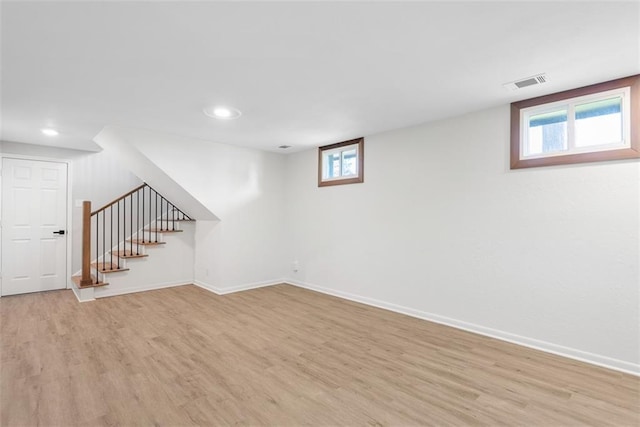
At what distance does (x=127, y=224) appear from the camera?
5945 mm

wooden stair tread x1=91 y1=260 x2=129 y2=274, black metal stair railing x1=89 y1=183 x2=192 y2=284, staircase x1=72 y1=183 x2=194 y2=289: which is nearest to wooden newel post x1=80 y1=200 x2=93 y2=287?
staircase x1=72 y1=183 x2=194 y2=289

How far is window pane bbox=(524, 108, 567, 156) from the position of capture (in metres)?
2.92

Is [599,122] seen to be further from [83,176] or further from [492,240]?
[83,176]

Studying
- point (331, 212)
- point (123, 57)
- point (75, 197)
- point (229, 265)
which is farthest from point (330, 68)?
point (75, 197)

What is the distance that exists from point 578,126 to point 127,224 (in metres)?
6.78

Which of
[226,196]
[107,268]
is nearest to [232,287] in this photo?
[226,196]

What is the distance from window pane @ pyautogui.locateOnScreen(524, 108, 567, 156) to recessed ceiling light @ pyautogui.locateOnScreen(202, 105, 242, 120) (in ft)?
9.88

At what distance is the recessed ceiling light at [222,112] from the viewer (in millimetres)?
3342

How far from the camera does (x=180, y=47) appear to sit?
2.13 meters

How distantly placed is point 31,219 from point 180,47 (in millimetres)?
4674

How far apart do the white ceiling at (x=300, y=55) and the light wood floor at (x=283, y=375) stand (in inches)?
92.5

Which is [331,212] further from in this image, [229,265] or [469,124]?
[469,124]

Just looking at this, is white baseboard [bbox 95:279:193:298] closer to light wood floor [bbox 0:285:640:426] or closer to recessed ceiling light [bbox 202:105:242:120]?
light wood floor [bbox 0:285:640:426]

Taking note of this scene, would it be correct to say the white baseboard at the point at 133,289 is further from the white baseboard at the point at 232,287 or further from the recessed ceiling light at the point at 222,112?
the recessed ceiling light at the point at 222,112
